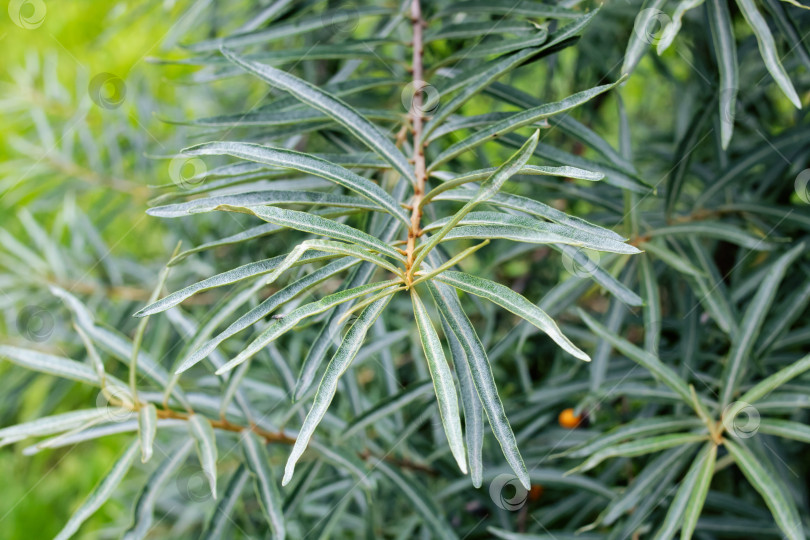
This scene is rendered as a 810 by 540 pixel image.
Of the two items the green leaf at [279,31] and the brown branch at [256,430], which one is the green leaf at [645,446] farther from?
the green leaf at [279,31]

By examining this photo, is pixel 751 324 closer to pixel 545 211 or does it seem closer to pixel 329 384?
pixel 545 211

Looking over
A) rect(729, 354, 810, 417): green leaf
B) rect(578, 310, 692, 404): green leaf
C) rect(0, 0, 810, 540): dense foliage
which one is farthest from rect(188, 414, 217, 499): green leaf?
rect(729, 354, 810, 417): green leaf

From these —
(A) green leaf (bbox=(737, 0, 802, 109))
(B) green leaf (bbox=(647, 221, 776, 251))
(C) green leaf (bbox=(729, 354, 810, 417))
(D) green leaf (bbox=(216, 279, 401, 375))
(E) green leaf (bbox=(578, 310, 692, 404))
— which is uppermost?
(A) green leaf (bbox=(737, 0, 802, 109))

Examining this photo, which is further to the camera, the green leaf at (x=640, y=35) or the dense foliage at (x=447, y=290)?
the green leaf at (x=640, y=35)

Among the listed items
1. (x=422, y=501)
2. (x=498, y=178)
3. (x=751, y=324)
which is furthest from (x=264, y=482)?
(x=751, y=324)

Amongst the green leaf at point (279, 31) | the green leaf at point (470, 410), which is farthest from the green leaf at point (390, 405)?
the green leaf at point (279, 31)

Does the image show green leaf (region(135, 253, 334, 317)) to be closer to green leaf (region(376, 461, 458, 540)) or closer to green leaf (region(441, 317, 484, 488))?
green leaf (region(441, 317, 484, 488))

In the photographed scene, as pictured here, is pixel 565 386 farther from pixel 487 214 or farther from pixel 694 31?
pixel 694 31
